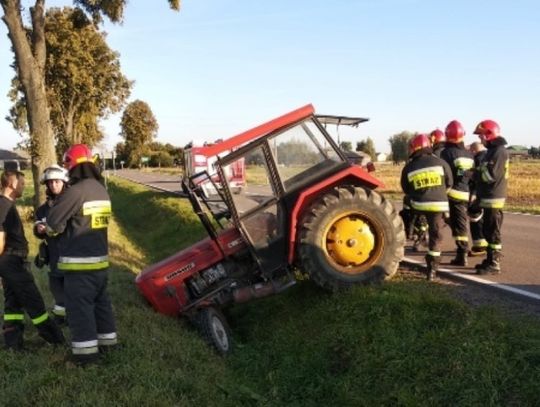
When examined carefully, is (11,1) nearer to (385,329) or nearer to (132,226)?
(132,226)

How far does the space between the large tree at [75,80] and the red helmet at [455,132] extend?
75.6 feet

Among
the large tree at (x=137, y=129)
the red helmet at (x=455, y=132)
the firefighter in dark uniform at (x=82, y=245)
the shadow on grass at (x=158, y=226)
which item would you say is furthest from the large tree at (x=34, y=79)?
the large tree at (x=137, y=129)

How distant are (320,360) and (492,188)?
141 inches

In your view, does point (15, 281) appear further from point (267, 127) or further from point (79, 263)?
point (267, 127)

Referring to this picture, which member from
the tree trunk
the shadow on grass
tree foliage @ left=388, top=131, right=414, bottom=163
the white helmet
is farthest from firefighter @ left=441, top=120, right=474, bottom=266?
tree foliage @ left=388, top=131, right=414, bottom=163

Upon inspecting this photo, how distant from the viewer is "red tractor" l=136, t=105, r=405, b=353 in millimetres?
6082

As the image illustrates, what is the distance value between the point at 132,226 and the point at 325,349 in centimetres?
1494

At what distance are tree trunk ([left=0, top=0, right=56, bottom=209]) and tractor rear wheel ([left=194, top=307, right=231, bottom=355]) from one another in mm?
11046

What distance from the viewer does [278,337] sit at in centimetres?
621

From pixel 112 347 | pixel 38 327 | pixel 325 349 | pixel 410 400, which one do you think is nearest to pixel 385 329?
pixel 325 349

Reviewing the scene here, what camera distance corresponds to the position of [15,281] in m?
5.82

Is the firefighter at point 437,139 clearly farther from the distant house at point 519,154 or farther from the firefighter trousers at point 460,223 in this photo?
the distant house at point 519,154

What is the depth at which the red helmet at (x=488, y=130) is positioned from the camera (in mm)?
7492

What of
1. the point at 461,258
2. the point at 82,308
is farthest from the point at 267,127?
the point at 461,258
